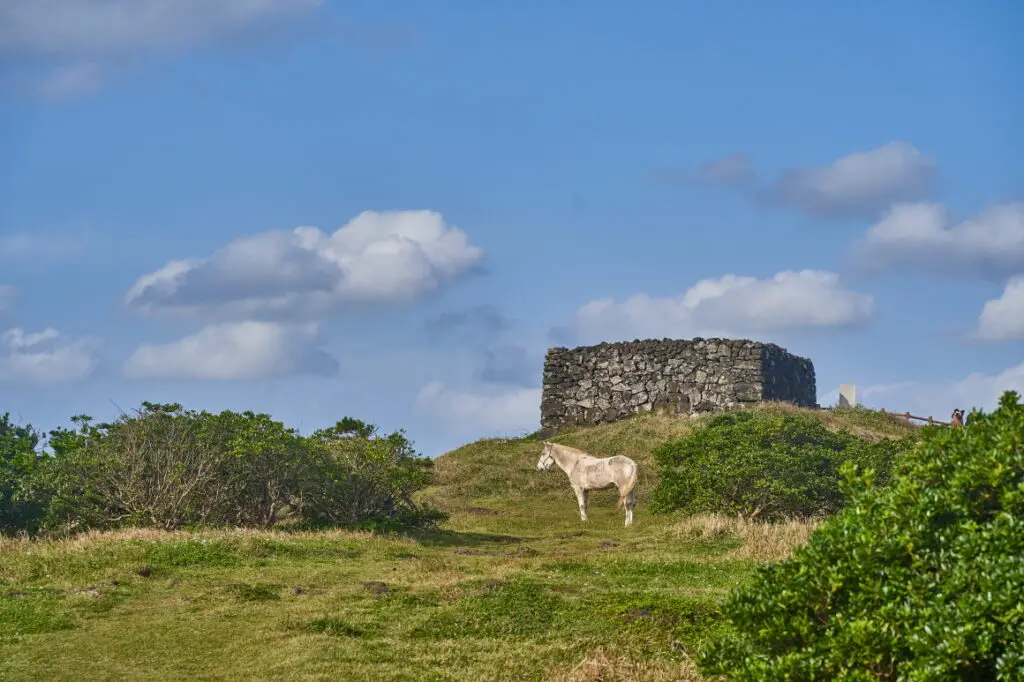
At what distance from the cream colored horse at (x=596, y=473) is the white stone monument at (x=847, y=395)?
3038cm

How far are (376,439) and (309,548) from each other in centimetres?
584

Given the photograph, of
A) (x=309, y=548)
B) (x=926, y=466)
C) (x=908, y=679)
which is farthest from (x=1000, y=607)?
(x=309, y=548)

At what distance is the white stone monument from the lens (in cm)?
6041

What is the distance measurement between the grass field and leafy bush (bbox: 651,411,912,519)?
91.9 inches

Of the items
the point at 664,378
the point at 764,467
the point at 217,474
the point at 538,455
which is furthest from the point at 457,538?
the point at 664,378

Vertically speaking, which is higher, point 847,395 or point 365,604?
point 847,395

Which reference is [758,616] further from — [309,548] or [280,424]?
[280,424]

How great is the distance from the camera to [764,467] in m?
27.8

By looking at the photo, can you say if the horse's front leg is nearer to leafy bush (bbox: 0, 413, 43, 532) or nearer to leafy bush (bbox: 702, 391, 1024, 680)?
leafy bush (bbox: 0, 413, 43, 532)

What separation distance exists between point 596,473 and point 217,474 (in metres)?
12.3

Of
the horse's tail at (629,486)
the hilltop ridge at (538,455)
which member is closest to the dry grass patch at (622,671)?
the horse's tail at (629,486)

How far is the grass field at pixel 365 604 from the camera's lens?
13.5m

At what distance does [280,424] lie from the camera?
1083 inches

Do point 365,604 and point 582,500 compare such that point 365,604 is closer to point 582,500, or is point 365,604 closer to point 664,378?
point 582,500
